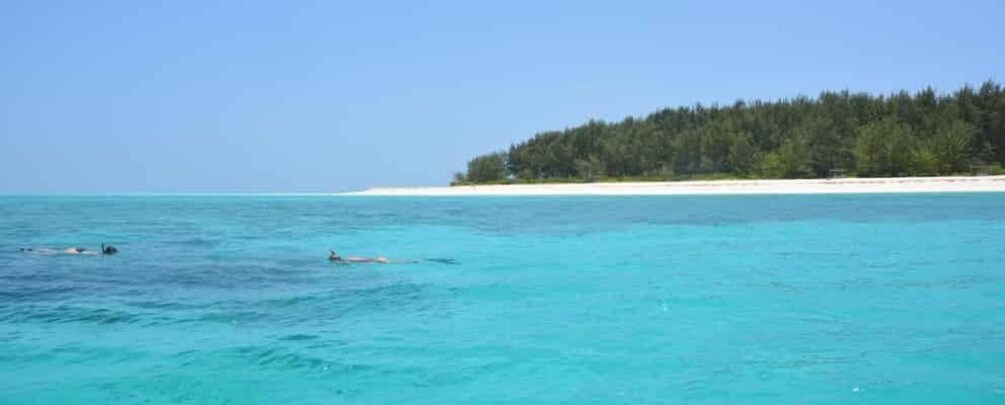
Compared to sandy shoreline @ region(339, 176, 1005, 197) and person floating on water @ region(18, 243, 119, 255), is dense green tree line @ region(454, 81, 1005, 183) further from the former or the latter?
person floating on water @ region(18, 243, 119, 255)

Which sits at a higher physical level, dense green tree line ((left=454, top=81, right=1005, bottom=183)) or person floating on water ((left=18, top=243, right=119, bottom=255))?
dense green tree line ((left=454, top=81, right=1005, bottom=183))

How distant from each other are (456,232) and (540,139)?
254 feet

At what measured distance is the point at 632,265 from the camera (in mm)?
18266

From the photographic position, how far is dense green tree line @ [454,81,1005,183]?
71.6m

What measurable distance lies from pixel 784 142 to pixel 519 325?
3008 inches

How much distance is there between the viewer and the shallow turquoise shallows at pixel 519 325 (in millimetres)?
8023

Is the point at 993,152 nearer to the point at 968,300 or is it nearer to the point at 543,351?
the point at 968,300

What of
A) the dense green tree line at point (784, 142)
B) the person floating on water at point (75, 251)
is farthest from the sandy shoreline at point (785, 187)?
the person floating on water at point (75, 251)

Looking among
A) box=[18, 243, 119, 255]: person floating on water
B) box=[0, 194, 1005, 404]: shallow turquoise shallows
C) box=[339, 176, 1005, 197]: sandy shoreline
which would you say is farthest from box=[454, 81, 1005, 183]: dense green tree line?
box=[18, 243, 119, 255]: person floating on water

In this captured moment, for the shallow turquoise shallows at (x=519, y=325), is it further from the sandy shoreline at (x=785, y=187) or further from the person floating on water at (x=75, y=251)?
the sandy shoreline at (x=785, y=187)

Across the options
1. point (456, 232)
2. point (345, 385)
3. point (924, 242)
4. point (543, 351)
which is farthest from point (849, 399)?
point (456, 232)

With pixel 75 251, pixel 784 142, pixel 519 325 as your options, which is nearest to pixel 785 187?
pixel 784 142

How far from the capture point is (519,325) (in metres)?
11.1

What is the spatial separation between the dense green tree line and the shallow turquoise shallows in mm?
54568
